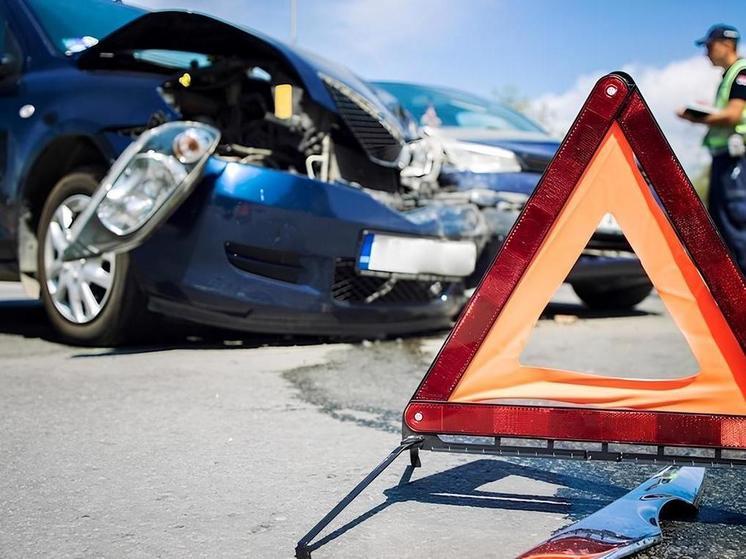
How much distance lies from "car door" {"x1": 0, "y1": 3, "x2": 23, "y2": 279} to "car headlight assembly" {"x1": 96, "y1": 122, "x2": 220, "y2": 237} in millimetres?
1048

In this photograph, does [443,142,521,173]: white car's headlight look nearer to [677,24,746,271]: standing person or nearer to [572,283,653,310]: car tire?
[677,24,746,271]: standing person

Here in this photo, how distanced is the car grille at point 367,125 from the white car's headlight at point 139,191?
1106 millimetres

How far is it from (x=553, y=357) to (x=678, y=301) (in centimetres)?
256

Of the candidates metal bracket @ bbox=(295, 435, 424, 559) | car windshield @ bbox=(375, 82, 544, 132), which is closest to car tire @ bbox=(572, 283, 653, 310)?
car windshield @ bbox=(375, 82, 544, 132)

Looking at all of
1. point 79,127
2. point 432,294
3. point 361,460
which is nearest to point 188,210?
point 79,127

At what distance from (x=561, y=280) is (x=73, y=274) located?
2.85 metres

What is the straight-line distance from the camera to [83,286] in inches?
170

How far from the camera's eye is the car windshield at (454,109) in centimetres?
693

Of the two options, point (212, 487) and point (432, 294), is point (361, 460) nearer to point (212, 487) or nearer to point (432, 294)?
point (212, 487)

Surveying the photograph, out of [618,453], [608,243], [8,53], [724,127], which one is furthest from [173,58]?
[618,453]

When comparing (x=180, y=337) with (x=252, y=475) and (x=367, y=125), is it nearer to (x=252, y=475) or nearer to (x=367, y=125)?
(x=367, y=125)

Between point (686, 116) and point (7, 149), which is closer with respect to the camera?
point (7, 149)

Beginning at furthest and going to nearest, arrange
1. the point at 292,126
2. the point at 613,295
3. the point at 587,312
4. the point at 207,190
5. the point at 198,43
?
the point at 613,295 → the point at 587,312 → the point at 198,43 → the point at 292,126 → the point at 207,190

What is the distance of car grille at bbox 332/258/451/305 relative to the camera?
14.4 ft
